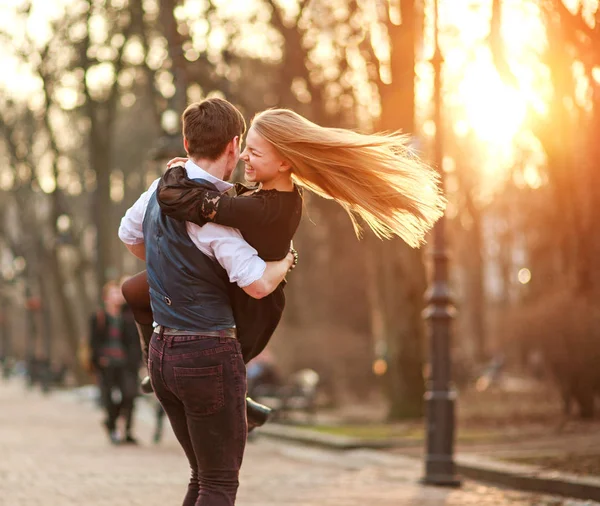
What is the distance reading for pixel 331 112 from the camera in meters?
27.7

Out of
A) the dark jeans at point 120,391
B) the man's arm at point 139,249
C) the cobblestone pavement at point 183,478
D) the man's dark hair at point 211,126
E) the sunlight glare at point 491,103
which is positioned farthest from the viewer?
the sunlight glare at point 491,103

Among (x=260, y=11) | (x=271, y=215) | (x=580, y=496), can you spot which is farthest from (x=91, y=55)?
(x=271, y=215)

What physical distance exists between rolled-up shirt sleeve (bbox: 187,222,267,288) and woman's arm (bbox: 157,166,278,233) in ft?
0.10

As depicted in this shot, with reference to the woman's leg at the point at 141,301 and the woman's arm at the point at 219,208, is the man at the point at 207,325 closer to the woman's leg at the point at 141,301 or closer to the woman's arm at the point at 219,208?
the woman's arm at the point at 219,208

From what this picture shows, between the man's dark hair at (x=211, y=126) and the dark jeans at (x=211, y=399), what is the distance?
2.29 feet

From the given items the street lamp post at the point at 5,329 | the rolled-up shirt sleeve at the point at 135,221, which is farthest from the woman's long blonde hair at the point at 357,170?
the street lamp post at the point at 5,329

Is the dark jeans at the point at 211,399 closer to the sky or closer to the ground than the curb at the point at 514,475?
closer to the sky

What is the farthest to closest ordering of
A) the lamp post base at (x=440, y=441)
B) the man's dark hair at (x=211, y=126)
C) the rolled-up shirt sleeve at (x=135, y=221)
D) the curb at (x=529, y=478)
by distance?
the lamp post base at (x=440, y=441) < the curb at (x=529, y=478) < the rolled-up shirt sleeve at (x=135, y=221) < the man's dark hair at (x=211, y=126)

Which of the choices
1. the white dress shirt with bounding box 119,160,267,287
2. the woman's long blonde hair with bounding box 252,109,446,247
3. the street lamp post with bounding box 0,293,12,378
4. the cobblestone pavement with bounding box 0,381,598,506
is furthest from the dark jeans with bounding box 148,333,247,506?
the street lamp post with bounding box 0,293,12,378

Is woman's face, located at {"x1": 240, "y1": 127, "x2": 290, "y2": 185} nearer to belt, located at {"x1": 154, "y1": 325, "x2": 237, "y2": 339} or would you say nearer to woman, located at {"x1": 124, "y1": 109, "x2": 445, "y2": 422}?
woman, located at {"x1": 124, "y1": 109, "x2": 445, "y2": 422}

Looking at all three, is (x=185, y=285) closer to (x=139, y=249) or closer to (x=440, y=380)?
(x=139, y=249)

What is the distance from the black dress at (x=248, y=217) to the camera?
4.97 m

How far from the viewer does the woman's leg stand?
537cm

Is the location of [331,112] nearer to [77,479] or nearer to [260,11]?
[260,11]
